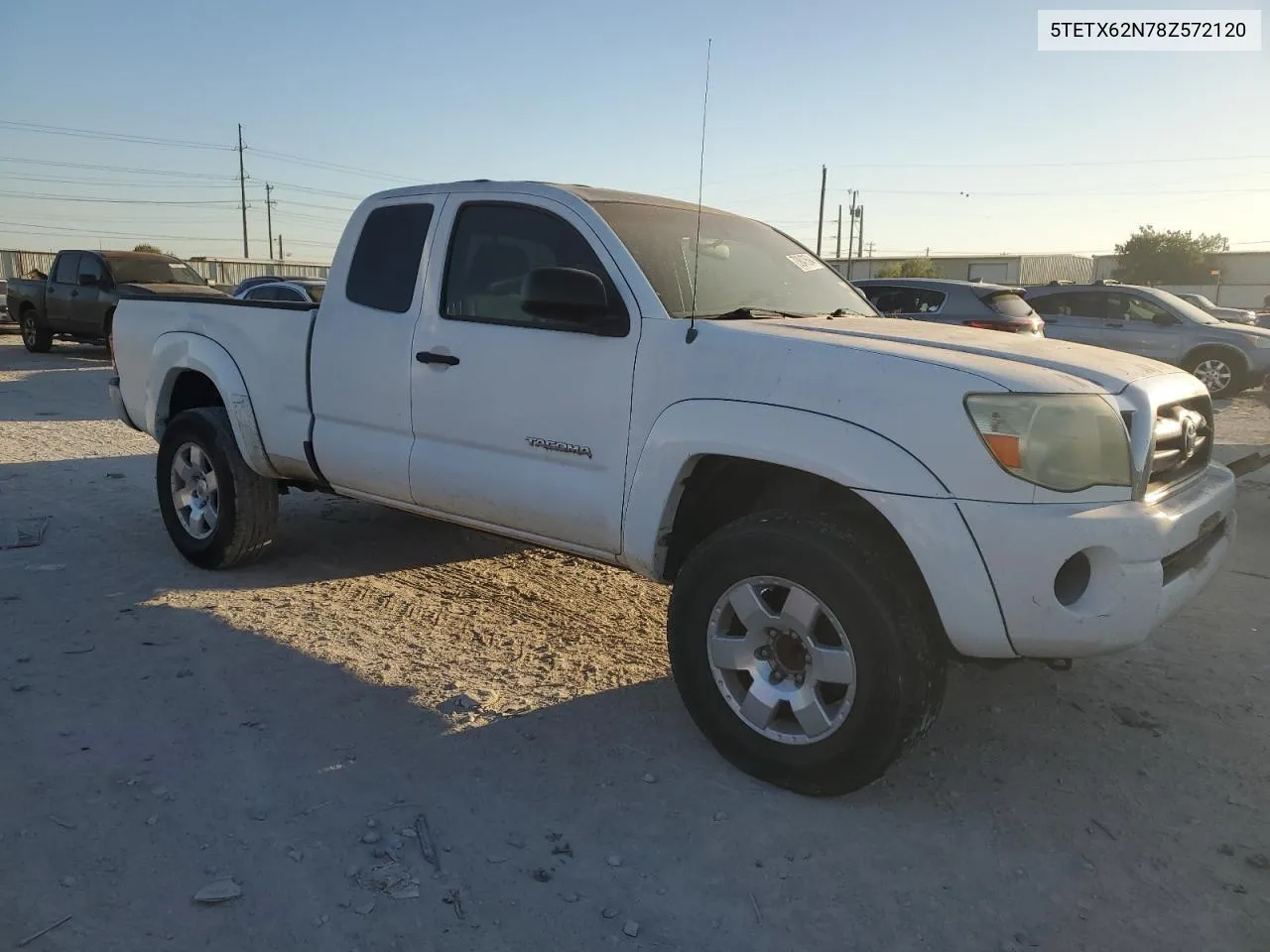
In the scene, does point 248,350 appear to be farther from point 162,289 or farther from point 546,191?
point 162,289

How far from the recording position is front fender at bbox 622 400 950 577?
112 inches

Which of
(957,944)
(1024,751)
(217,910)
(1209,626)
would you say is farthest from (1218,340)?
(217,910)

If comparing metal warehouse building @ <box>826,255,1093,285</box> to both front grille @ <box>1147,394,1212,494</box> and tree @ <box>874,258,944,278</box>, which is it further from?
front grille @ <box>1147,394,1212,494</box>

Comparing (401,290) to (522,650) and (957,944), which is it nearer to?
(522,650)

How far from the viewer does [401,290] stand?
168 inches

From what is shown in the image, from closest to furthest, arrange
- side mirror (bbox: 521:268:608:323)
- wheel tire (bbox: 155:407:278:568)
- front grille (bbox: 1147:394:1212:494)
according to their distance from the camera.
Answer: front grille (bbox: 1147:394:1212:494) → side mirror (bbox: 521:268:608:323) → wheel tire (bbox: 155:407:278:568)

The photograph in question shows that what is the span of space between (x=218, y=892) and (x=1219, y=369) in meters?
14.8

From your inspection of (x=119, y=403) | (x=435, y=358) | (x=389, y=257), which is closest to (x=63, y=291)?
(x=119, y=403)

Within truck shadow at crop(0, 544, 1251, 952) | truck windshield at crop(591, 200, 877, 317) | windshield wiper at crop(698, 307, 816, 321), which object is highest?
truck windshield at crop(591, 200, 877, 317)

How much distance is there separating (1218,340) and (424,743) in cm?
1379

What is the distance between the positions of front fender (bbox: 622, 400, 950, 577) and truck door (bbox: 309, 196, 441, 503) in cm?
129

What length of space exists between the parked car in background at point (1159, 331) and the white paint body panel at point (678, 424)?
1128 cm

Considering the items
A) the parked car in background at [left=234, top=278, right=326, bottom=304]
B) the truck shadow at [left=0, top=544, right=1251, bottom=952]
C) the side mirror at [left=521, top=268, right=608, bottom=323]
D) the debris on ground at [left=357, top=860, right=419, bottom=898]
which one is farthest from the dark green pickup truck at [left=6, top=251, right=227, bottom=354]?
the debris on ground at [left=357, top=860, right=419, bottom=898]

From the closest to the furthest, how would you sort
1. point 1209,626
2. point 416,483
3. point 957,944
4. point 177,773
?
point 957,944 → point 177,773 → point 416,483 → point 1209,626
